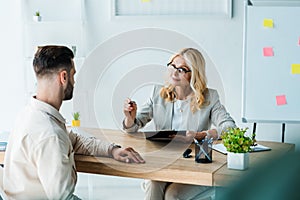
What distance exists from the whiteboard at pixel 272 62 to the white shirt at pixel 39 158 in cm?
204

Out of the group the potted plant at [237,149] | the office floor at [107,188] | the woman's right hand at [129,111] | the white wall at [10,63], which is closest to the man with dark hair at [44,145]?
the potted plant at [237,149]

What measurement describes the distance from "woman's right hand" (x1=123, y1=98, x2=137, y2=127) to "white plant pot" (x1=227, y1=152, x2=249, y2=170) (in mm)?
804

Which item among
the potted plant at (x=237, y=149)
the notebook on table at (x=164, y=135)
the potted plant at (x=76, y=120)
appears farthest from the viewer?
the potted plant at (x=76, y=120)

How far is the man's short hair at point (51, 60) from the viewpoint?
7.20 feet

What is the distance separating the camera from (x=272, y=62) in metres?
3.81

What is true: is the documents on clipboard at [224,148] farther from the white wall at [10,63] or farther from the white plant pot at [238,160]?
the white wall at [10,63]

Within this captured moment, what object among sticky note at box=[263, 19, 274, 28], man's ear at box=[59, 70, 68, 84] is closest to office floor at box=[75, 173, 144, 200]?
sticky note at box=[263, 19, 274, 28]

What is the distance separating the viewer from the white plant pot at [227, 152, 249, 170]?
2.10 metres

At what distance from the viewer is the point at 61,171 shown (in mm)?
2012

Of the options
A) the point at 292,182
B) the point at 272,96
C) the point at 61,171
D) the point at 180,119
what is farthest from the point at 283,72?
the point at 292,182

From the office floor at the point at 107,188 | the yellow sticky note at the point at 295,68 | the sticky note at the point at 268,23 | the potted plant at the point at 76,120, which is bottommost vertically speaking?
the office floor at the point at 107,188

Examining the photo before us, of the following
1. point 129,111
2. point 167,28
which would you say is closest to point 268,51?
point 167,28

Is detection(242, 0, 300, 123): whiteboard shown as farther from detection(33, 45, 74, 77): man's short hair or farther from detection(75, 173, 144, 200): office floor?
detection(33, 45, 74, 77): man's short hair

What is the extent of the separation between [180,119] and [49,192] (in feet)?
3.68
